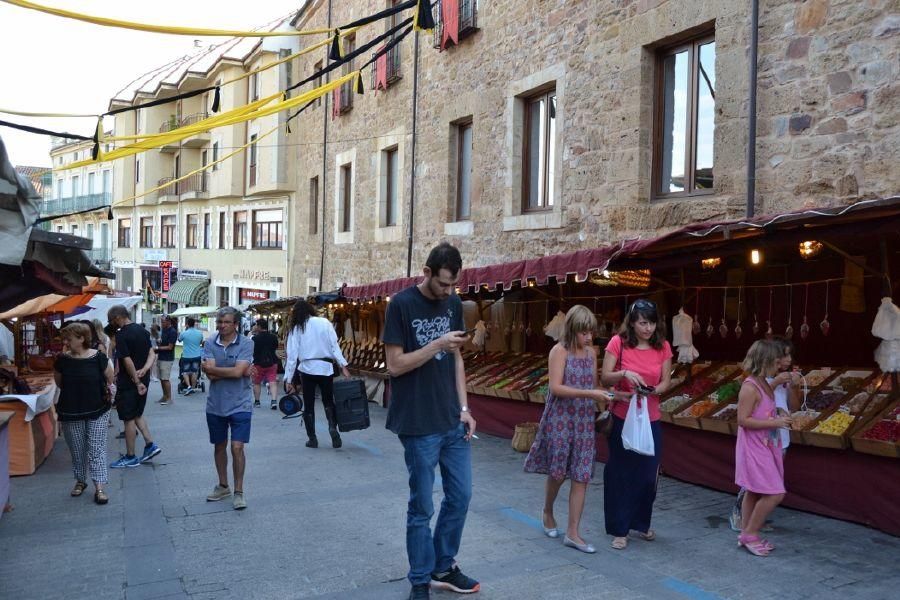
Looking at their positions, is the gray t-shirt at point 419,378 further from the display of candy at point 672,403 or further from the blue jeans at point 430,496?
the display of candy at point 672,403

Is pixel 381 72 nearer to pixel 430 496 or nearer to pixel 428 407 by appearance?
pixel 428 407

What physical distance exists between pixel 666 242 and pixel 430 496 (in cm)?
321

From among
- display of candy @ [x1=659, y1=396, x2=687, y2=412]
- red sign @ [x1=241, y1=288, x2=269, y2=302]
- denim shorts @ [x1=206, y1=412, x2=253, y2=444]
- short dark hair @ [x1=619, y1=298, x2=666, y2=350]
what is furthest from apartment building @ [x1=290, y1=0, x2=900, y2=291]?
red sign @ [x1=241, y1=288, x2=269, y2=302]

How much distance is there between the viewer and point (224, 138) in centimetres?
3062

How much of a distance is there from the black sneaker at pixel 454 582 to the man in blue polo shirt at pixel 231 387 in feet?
7.91

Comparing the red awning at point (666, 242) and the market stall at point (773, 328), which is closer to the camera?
the red awning at point (666, 242)

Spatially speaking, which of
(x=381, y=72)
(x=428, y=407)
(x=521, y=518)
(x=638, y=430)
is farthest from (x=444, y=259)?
(x=381, y=72)

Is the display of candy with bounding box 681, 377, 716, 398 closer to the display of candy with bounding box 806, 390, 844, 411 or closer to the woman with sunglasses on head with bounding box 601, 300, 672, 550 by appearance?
the display of candy with bounding box 806, 390, 844, 411

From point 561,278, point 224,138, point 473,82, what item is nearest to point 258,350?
point 473,82

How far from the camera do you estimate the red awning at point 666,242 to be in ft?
16.7

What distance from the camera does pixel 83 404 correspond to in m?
6.76

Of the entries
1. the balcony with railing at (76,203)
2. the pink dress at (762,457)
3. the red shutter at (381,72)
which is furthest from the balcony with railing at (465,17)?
the balcony with railing at (76,203)

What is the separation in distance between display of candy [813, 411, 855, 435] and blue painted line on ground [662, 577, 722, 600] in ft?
6.92

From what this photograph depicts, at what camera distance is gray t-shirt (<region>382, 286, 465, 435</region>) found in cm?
416
